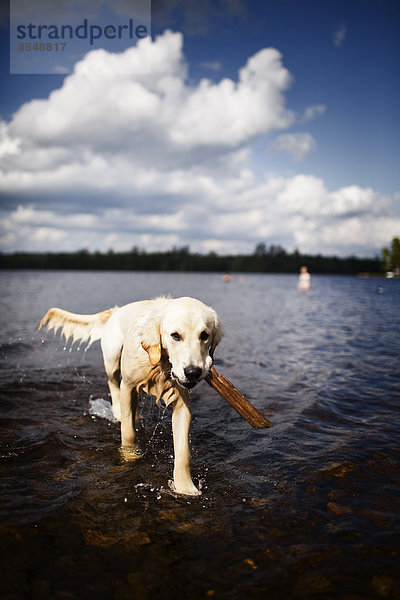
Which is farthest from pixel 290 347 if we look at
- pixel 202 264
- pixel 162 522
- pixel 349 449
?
pixel 202 264

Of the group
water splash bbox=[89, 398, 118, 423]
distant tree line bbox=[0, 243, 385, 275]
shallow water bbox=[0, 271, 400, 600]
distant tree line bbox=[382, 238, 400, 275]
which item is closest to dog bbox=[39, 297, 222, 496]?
shallow water bbox=[0, 271, 400, 600]

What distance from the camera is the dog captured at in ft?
11.9

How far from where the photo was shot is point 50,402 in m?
7.19

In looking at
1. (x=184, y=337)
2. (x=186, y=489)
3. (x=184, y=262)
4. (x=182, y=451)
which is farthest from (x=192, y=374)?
(x=184, y=262)

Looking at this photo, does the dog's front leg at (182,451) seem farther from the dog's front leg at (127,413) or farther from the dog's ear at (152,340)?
the dog's front leg at (127,413)

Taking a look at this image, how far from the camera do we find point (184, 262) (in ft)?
509

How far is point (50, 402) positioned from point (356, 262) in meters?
170

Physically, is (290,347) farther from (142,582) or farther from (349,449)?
(142,582)

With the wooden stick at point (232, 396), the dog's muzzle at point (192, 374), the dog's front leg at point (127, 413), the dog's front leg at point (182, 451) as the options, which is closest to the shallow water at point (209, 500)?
the dog's front leg at point (182, 451)

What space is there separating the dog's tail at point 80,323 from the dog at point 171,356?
100 centimetres

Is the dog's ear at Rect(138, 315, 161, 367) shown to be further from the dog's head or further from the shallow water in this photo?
the shallow water

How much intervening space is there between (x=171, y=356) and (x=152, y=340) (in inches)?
13.2

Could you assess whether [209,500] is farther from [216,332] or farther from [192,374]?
[216,332]

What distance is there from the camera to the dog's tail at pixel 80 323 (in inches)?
247
